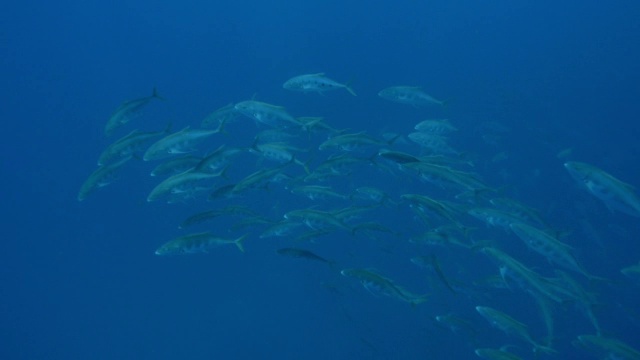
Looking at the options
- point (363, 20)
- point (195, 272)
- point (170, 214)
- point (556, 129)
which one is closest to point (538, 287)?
point (195, 272)

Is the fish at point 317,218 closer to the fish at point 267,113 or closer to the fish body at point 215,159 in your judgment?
the fish body at point 215,159

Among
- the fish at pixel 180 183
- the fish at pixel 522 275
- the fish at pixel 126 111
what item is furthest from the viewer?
the fish at pixel 126 111

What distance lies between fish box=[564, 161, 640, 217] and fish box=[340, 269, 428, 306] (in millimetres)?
2108

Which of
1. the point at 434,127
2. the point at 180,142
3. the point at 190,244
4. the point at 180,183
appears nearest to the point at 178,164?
the point at 180,142

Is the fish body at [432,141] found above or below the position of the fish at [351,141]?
above

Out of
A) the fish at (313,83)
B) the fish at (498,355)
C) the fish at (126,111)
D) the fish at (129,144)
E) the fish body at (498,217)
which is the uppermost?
the fish at (313,83)

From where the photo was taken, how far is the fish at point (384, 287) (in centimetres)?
510

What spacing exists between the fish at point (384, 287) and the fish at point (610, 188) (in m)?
2.11

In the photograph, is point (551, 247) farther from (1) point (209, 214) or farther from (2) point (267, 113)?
(1) point (209, 214)

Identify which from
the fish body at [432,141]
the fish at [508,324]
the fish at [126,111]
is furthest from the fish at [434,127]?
the fish at [126,111]

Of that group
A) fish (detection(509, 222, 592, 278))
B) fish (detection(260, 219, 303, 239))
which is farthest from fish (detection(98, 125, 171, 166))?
fish (detection(509, 222, 592, 278))

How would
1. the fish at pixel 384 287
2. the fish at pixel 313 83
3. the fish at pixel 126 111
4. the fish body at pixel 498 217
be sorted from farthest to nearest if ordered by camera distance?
the fish at pixel 313 83 < the fish at pixel 126 111 < the fish body at pixel 498 217 < the fish at pixel 384 287

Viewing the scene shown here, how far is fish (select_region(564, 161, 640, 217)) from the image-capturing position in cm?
447

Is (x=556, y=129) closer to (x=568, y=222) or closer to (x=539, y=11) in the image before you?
(x=568, y=222)
